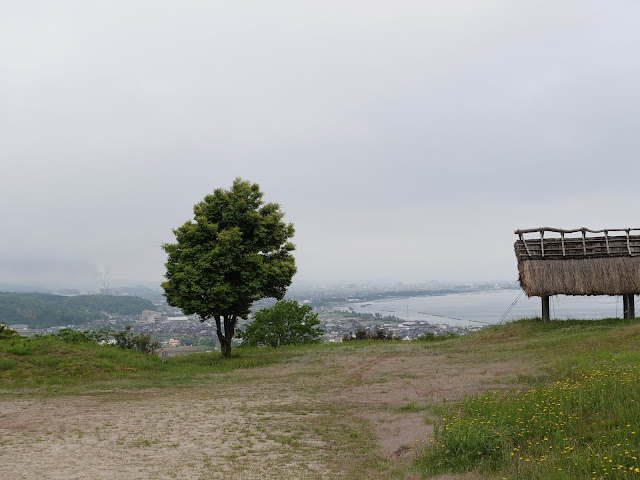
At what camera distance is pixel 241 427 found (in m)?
11.7

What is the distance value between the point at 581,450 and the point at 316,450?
507 cm

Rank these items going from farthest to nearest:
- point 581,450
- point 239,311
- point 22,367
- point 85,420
Result: 1. point 239,311
2. point 22,367
3. point 85,420
4. point 581,450

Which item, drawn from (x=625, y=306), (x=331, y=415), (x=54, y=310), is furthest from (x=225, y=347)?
(x=54, y=310)

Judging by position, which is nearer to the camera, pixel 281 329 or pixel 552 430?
pixel 552 430

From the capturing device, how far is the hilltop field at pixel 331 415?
319 inches

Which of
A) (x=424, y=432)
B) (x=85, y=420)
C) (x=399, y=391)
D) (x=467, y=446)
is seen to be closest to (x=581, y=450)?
(x=467, y=446)

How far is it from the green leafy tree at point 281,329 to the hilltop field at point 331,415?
1320 centimetres

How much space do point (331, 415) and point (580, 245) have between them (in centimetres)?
2246

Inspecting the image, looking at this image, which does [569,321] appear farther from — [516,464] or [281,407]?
[516,464]

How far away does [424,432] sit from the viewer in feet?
33.6

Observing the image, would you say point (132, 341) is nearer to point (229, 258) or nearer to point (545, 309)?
point (229, 258)

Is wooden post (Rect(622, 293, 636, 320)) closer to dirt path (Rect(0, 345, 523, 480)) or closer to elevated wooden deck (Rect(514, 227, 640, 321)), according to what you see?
elevated wooden deck (Rect(514, 227, 640, 321))

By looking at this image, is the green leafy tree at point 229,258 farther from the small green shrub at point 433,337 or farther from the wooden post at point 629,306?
the wooden post at point 629,306

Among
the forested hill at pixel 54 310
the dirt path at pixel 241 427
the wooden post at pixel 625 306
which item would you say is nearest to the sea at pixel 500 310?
the wooden post at pixel 625 306
